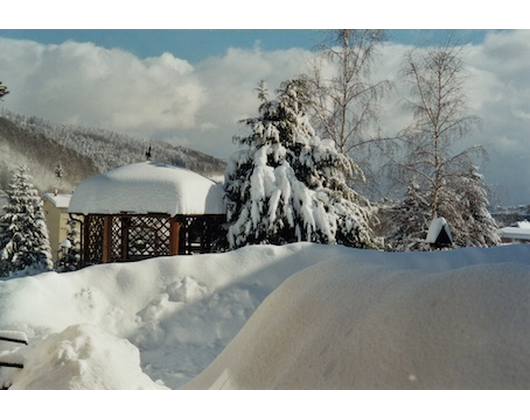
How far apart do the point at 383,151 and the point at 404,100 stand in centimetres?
74

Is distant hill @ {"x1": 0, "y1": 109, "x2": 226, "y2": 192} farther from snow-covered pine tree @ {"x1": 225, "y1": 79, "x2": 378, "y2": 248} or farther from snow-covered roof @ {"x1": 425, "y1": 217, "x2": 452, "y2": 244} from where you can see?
snow-covered roof @ {"x1": 425, "y1": 217, "x2": 452, "y2": 244}

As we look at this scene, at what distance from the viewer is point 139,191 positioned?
6164 millimetres

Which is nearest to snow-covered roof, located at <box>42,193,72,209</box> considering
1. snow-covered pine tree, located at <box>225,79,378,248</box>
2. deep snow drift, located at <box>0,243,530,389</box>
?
snow-covered pine tree, located at <box>225,79,378,248</box>

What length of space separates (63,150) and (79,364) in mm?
2552

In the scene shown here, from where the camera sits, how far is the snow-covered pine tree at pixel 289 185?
6.68 metres

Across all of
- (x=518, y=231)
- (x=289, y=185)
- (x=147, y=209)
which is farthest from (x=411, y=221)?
(x=147, y=209)

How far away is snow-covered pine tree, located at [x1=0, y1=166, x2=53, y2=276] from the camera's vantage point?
4.39 m

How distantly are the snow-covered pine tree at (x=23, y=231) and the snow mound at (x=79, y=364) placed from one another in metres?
2.13

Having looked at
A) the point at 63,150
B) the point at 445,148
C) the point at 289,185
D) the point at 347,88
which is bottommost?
the point at 289,185

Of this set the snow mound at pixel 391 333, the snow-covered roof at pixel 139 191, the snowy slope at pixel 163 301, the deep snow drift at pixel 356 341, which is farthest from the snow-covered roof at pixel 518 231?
the snow mound at pixel 391 333

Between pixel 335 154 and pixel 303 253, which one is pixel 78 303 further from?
pixel 335 154

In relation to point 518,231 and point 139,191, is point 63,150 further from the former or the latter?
point 518,231
